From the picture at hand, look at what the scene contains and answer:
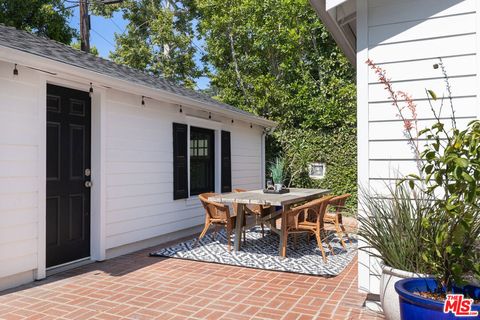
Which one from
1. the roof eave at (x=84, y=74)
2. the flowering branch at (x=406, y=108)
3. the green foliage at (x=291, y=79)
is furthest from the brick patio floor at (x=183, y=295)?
the green foliage at (x=291, y=79)

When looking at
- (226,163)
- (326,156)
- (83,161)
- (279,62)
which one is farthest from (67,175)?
(279,62)

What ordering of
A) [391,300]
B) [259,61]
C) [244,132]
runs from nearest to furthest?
[391,300], [244,132], [259,61]

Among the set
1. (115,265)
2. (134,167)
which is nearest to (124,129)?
(134,167)

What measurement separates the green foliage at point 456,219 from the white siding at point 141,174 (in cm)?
388

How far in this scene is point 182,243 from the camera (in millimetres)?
5965

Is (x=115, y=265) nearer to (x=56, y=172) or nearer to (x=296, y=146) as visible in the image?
(x=56, y=172)

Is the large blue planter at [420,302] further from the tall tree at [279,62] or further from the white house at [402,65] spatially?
the tall tree at [279,62]

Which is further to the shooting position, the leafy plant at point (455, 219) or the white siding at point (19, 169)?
the white siding at point (19, 169)

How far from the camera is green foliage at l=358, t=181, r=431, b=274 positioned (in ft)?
8.55

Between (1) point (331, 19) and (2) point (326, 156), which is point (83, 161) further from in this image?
(2) point (326, 156)

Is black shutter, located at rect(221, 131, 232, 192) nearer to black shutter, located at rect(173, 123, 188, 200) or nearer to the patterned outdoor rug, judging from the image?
black shutter, located at rect(173, 123, 188, 200)

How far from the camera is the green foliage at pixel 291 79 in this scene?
10070mm

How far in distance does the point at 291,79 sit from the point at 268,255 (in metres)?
8.69

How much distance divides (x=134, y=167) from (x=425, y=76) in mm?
3942
